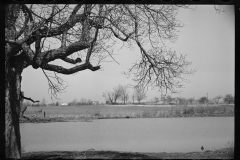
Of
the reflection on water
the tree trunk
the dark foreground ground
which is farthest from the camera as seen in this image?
the reflection on water

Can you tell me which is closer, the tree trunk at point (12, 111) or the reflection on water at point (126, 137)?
the tree trunk at point (12, 111)

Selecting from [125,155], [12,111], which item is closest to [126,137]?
[125,155]

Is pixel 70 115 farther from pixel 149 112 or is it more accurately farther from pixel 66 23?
pixel 66 23

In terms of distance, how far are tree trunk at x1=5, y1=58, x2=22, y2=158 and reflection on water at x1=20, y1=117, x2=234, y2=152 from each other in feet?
4.88

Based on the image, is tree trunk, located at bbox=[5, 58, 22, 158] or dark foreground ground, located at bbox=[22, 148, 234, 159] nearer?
tree trunk, located at bbox=[5, 58, 22, 158]

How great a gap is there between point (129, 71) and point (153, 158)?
3341mm

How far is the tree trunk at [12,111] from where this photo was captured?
8.17 meters

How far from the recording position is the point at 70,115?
1389cm

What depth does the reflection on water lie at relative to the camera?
1082 cm

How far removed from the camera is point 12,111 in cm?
834

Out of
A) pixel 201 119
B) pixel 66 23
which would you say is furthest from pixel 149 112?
pixel 66 23

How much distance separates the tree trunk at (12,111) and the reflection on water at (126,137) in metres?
1.49

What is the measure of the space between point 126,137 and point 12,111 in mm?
5200

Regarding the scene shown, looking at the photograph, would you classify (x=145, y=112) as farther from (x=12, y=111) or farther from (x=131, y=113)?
(x=12, y=111)
